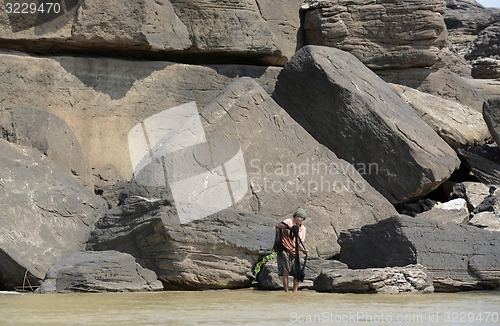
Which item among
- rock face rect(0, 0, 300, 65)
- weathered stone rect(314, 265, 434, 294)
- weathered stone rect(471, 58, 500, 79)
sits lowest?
weathered stone rect(314, 265, 434, 294)

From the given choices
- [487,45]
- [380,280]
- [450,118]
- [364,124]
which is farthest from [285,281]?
[487,45]

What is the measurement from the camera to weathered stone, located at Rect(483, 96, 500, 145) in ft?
39.7

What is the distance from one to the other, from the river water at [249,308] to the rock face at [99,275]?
22 cm

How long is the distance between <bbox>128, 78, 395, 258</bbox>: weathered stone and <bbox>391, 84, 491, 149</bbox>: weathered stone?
184 cm

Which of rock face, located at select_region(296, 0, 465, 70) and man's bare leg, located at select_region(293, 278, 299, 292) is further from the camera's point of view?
rock face, located at select_region(296, 0, 465, 70)

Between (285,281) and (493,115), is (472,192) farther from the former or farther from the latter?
(285,281)

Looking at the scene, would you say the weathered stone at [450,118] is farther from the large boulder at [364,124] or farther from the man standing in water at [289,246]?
the man standing in water at [289,246]

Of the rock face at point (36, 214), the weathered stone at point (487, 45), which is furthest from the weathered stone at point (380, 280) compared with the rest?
the weathered stone at point (487, 45)

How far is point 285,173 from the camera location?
35.5 feet

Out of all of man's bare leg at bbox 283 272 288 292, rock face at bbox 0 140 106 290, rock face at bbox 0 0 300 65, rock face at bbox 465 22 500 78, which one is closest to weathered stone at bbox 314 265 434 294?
man's bare leg at bbox 283 272 288 292

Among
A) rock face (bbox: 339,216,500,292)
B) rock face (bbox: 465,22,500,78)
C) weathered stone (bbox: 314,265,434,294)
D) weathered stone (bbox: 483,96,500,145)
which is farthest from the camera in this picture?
rock face (bbox: 465,22,500,78)

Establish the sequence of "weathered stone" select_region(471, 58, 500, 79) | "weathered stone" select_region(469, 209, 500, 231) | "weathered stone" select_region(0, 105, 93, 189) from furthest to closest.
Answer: "weathered stone" select_region(471, 58, 500, 79) < "weathered stone" select_region(0, 105, 93, 189) < "weathered stone" select_region(469, 209, 500, 231)

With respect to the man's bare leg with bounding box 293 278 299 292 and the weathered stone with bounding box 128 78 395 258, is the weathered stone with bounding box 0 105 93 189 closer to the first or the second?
the weathered stone with bounding box 128 78 395 258

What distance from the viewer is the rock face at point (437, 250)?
9203mm
